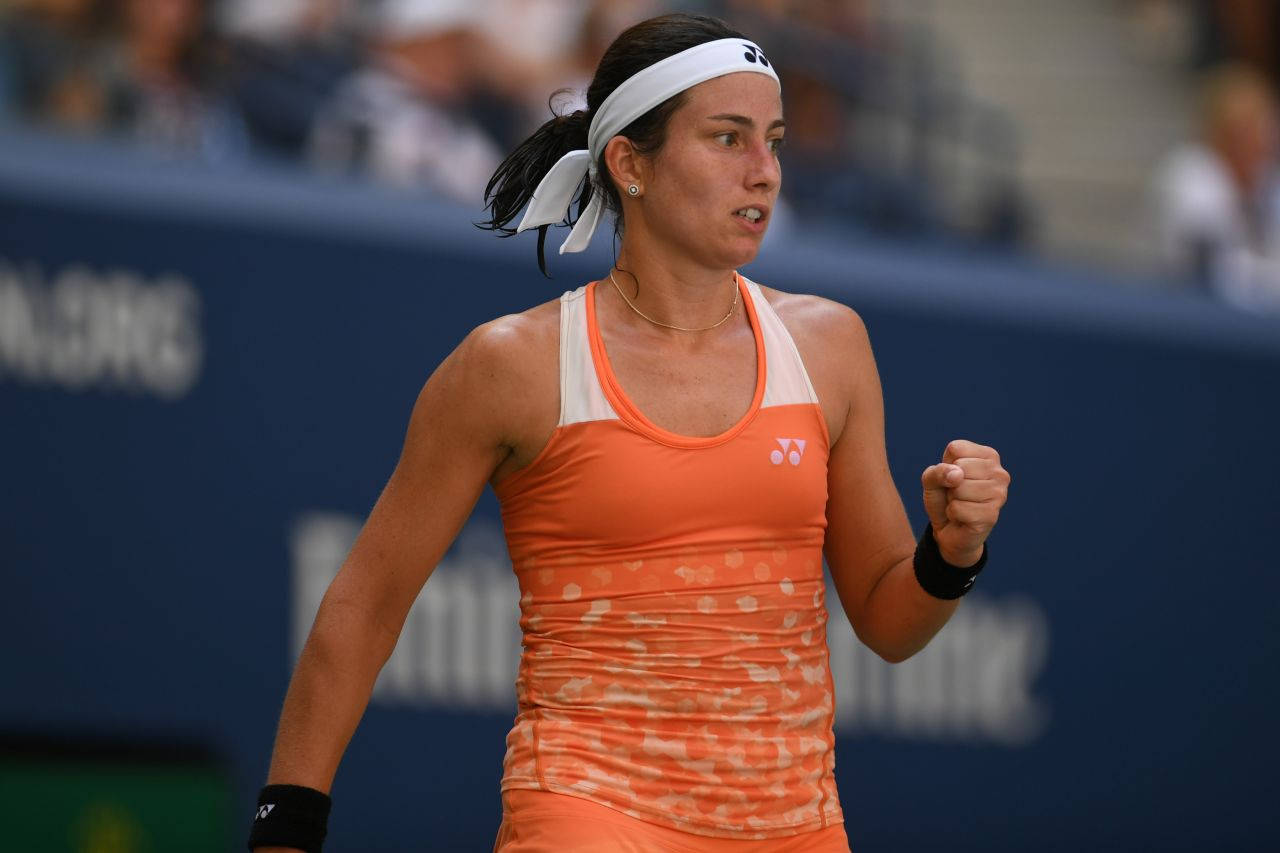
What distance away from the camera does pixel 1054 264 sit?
27.6 ft

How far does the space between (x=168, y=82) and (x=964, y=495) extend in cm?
442

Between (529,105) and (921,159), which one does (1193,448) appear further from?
(529,105)

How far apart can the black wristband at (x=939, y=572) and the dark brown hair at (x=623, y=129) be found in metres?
0.79

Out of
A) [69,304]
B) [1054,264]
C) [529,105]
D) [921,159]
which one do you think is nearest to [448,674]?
[69,304]

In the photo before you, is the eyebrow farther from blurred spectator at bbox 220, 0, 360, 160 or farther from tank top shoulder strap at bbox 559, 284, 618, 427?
blurred spectator at bbox 220, 0, 360, 160

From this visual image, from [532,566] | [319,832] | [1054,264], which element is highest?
[1054,264]

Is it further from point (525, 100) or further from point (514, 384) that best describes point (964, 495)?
point (525, 100)

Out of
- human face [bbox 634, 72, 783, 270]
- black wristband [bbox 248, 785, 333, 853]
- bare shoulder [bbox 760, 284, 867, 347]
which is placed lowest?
black wristband [bbox 248, 785, 333, 853]

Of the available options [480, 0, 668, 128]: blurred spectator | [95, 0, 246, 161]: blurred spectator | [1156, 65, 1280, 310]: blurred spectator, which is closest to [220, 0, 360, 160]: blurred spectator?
[95, 0, 246, 161]: blurred spectator

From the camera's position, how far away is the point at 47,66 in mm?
6352

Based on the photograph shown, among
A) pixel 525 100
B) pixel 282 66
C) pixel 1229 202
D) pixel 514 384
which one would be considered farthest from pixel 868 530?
pixel 1229 202

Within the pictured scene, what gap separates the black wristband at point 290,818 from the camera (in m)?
2.99

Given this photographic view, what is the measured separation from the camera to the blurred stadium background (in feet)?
19.5

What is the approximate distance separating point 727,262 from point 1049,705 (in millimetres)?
5329
